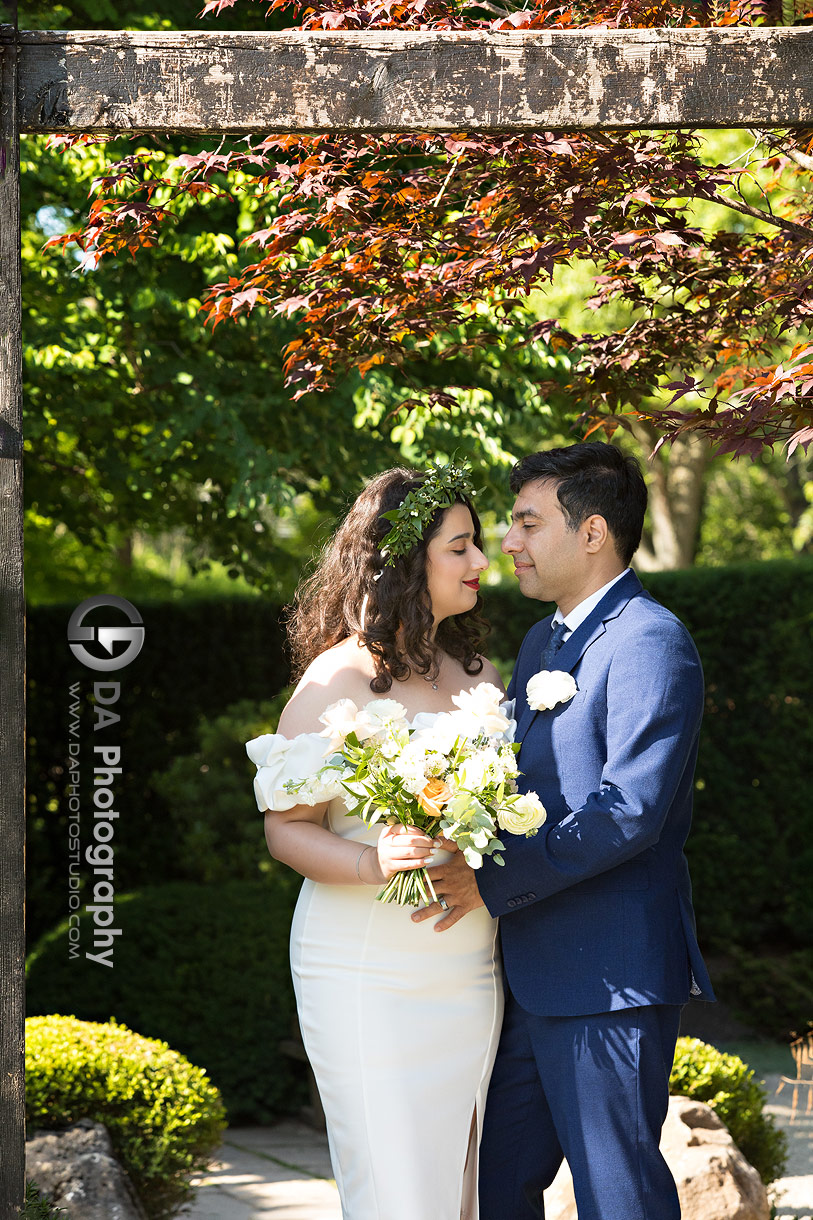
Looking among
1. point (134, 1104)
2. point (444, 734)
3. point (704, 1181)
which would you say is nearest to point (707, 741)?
point (704, 1181)

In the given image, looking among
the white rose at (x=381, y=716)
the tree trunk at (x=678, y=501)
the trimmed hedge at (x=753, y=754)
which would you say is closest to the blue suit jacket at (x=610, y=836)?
the white rose at (x=381, y=716)

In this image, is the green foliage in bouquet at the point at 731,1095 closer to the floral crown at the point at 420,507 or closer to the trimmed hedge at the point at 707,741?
the floral crown at the point at 420,507

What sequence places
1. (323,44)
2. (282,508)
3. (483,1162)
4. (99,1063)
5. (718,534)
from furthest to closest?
(718,534) < (282,508) < (99,1063) < (483,1162) < (323,44)

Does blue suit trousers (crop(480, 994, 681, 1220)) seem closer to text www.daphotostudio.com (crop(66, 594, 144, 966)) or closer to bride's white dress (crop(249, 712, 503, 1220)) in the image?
bride's white dress (crop(249, 712, 503, 1220))

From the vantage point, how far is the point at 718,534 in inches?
885

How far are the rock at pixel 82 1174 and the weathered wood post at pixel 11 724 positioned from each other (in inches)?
43.8

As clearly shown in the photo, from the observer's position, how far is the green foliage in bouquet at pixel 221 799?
7062 mm

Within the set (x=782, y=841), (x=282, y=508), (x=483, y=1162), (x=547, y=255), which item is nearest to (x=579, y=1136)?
(x=483, y=1162)

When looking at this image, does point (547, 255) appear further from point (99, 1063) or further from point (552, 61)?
point (99, 1063)

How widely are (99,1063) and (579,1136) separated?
2003 mm

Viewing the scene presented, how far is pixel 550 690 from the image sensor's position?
2668mm

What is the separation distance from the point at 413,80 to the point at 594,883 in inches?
69.2

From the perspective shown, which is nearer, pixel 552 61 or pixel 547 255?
pixel 552 61

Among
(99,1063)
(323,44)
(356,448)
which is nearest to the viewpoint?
(323,44)
